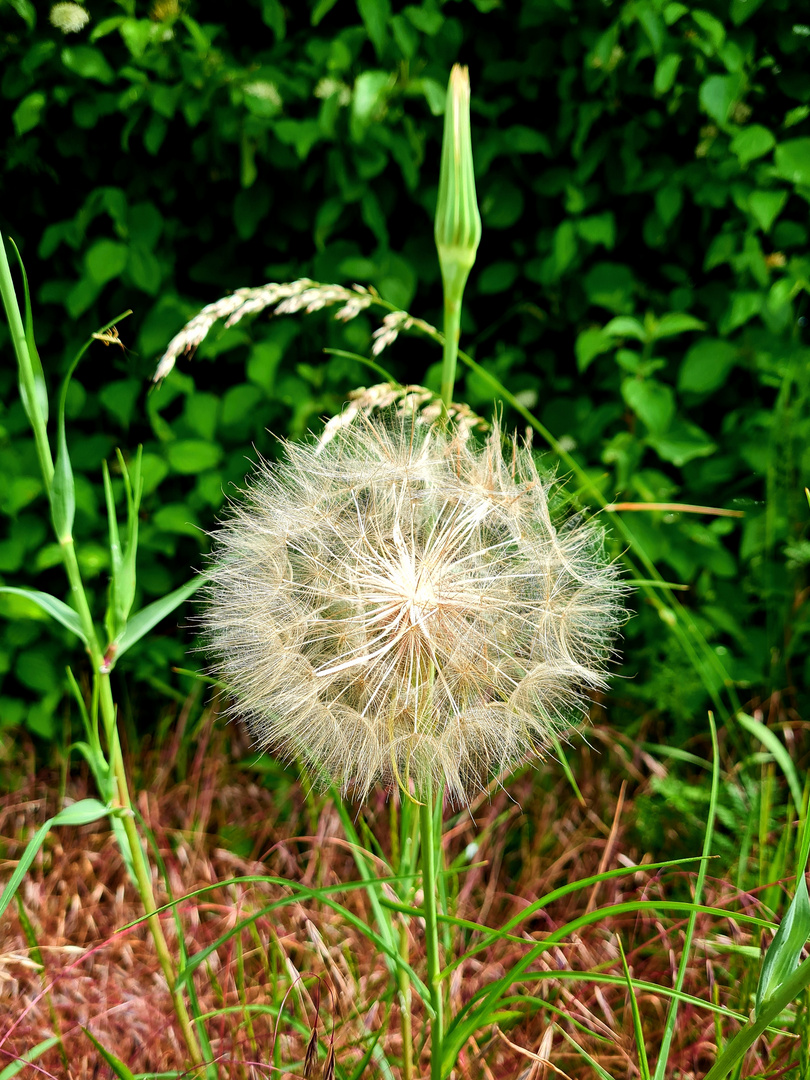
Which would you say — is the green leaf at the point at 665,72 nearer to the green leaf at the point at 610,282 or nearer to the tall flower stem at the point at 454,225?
the green leaf at the point at 610,282

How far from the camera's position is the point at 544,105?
7.56 ft

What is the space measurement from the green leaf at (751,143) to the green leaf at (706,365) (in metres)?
0.47

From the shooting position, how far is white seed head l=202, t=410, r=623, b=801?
3.38 ft

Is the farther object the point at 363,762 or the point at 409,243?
the point at 409,243

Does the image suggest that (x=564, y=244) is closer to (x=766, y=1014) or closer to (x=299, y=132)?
(x=299, y=132)

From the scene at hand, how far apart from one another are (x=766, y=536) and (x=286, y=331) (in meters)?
1.49

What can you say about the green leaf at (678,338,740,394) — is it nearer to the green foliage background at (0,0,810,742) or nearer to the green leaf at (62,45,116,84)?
the green foliage background at (0,0,810,742)

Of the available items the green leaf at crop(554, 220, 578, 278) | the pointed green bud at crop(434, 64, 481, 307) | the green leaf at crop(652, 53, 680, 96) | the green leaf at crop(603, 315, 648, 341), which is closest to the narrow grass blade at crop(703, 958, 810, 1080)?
the pointed green bud at crop(434, 64, 481, 307)

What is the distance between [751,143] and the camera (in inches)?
78.9

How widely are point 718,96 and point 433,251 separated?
828 millimetres

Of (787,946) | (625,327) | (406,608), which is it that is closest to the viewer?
(787,946)

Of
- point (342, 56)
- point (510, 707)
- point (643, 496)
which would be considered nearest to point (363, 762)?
point (510, 707)

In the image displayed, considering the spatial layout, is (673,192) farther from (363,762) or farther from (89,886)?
(89,886)

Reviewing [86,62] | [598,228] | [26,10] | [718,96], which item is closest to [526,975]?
[598,228]
